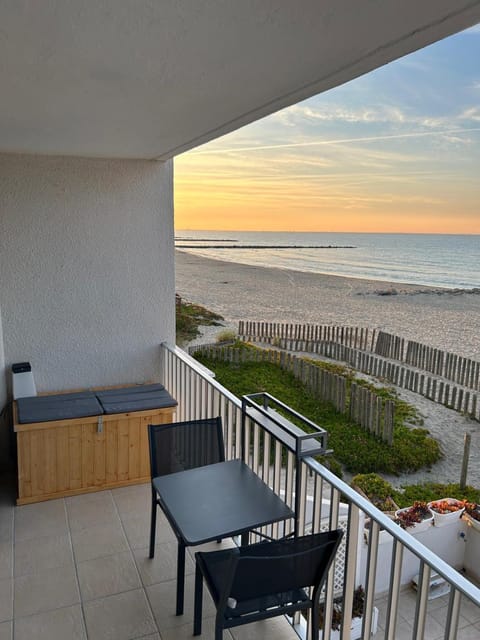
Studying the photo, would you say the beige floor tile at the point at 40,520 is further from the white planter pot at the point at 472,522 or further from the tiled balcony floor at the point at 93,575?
the white planter pot at the point at 472,522

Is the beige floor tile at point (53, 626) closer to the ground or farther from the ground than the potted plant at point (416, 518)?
farther from the ground

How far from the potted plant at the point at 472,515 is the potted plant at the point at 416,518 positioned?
463mm

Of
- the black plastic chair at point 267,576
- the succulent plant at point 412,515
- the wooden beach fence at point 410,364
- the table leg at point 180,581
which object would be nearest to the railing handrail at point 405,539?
the black plastic chair at point 267,576

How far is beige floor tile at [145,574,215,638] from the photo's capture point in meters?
2.37

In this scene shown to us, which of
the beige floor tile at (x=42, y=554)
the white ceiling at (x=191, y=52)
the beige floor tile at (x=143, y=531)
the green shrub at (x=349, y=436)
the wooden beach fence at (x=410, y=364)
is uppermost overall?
the white ceiling at (x=191, y=52)

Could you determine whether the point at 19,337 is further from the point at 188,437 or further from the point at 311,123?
the point at 311,123

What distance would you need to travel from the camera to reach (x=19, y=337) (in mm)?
3959

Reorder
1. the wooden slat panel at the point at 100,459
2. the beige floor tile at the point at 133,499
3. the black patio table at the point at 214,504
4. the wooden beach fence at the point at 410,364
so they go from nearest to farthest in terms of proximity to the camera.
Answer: the black patio table at the point at 214,504 → the beige floor tile at the point at 133,499 → the wooden slat panel at the point at 100,459 → the wooden beach fence at the point at 410,364

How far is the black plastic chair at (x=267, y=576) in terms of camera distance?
65.5 inches

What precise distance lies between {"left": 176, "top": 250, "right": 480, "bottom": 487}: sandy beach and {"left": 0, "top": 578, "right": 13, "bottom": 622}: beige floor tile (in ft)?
32.3

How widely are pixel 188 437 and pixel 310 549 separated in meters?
1.29

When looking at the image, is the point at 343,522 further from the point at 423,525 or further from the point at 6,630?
the point at 6,630

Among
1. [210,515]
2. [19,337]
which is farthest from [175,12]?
[19,337]

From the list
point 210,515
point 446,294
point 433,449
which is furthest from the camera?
point 446,294
